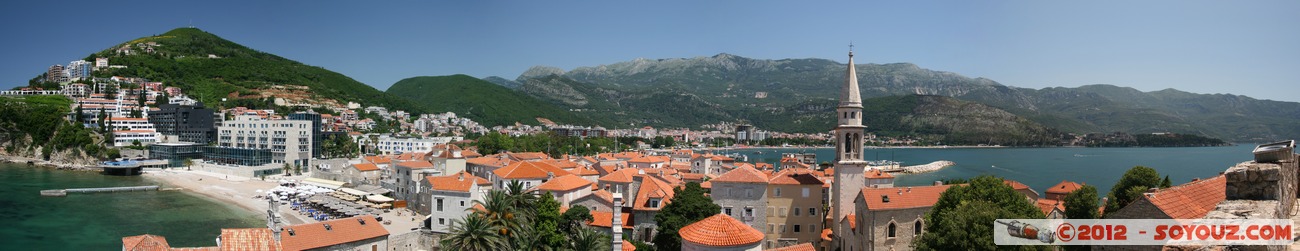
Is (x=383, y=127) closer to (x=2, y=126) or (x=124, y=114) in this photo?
(x=124, y=114)

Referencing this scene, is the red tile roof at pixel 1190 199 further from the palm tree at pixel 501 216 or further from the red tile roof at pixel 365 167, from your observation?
the red tile roof at pixel 365 167

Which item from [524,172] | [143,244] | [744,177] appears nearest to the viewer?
[143,244]

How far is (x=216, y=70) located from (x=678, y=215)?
12805cm

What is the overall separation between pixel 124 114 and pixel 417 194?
250 ft

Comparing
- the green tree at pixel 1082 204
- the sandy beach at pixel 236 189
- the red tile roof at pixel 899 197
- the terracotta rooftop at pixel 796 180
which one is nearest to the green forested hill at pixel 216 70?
the sandy beach at pixel 236 189

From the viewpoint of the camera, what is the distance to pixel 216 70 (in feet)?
392

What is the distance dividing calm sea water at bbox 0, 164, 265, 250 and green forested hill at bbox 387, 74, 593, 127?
10393 centimetres

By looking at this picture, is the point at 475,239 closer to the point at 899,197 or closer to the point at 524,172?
the point at 899,197

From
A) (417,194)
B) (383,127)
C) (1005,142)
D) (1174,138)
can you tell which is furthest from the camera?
(1005,142)

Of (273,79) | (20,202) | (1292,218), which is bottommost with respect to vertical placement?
(20,202)

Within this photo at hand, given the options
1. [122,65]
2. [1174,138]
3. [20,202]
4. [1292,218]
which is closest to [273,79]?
[122,65]

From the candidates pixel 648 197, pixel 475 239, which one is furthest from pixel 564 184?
pixel 475 239

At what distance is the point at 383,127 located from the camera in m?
108

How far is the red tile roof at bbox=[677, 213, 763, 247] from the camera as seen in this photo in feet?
48.8
